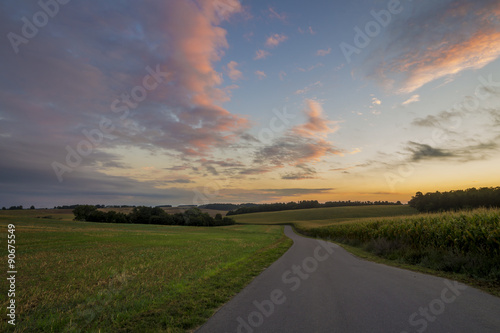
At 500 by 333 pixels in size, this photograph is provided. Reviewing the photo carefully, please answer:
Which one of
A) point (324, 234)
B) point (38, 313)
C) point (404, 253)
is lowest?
point (324, 234)

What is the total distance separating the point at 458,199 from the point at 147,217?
100564 millimetres

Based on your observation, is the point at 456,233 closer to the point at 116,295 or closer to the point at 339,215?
the point at 116,295

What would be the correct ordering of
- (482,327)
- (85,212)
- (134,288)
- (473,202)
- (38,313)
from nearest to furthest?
(482,327) < (38,313) < (134,288) < (473,202) < (85,212)

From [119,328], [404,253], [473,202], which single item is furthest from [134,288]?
[473,202]

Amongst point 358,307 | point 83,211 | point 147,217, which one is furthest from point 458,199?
point 83,211

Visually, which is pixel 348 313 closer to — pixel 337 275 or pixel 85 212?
pixel 337 275

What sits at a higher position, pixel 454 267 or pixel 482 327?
pixel 482 327

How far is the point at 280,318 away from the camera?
542 centimetres

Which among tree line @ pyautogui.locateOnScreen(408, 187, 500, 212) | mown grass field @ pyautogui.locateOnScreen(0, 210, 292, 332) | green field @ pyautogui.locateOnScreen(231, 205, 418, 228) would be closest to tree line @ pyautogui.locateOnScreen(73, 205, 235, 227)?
green field @ pyautogui.locateOnScreen(231, 205, 418, 228)

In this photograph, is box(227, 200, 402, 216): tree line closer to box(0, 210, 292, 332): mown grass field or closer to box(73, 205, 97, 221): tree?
box(73, 205, 97, 221): tree

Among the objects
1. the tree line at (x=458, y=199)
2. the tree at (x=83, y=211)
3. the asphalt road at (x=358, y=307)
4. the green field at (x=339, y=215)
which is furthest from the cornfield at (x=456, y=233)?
the tree at (x=83, y=211)

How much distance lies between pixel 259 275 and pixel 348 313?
5.38 metres

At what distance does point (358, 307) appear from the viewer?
6004 mm

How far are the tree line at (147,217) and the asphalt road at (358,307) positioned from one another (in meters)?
91.7
